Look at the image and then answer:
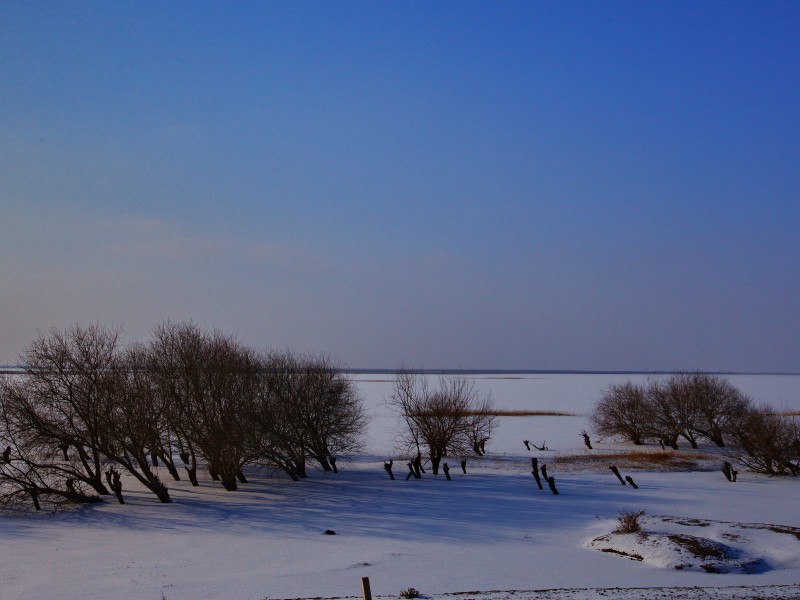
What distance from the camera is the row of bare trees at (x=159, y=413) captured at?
29984mm

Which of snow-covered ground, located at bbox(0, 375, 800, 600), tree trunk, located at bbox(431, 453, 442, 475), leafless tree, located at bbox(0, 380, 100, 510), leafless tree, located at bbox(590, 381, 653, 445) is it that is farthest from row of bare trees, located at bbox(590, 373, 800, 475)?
leafless tree, located at bbox(0, 380, 100, 510)

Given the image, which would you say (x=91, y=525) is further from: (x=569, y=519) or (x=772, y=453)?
(x=772, y=453)

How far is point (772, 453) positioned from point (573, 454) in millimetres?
13510

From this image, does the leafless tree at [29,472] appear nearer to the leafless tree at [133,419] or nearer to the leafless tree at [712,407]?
the leafless tree at [133,419]

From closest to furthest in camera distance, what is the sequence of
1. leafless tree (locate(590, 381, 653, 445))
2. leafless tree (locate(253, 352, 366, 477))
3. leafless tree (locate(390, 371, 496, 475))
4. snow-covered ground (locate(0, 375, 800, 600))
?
1. snow-covered ground (locate(0, 375, 800, 600))
2. leafless tree (locate(253, 352, 366, 477))
3. leafless tree (locate(390, 371, 496, 475))
4. leafless tree (locate(590, 381, 653, 445))

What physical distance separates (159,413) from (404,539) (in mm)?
14476

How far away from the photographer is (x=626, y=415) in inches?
2222

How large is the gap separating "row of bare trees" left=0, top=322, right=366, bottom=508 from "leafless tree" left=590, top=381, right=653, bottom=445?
25.3m

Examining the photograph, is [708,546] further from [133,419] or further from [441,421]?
[441,421]

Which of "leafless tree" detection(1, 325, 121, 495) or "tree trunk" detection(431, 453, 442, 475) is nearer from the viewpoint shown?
"leafless tree" detection(1, 325, 121, 495)

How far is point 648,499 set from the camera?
2983 cm

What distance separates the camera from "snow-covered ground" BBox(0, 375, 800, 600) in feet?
55.6

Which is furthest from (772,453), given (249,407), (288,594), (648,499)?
(288,594)

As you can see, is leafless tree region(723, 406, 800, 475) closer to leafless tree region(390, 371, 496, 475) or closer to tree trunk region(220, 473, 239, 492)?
leafless tree region(390, 371, 496, 475)
